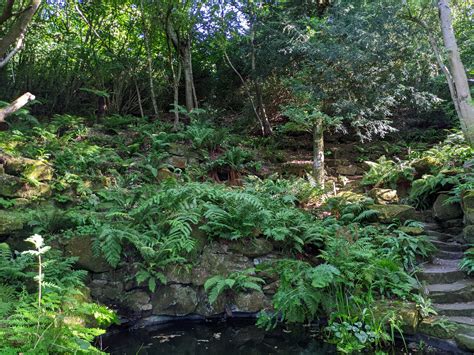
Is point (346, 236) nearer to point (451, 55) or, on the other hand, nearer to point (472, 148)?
point (472, 148)

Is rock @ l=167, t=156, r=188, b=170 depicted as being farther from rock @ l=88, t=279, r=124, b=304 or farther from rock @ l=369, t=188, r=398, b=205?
rock @ l=369, t=188, r=398, b=205

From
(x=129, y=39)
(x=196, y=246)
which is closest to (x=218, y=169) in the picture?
(x=196, y=246)

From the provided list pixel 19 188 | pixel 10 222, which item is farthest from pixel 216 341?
pixel 19 188

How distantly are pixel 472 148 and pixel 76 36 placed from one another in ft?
35.8

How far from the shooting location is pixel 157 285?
5098 millimetres

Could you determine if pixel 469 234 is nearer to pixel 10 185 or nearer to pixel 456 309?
pixel 456 309

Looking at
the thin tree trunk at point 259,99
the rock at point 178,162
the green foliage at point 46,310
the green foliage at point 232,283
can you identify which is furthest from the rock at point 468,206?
the thin tree trunk at point 259,99

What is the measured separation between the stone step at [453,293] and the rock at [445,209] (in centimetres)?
168

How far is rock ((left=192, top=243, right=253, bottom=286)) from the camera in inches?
208

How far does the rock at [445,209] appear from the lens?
628cm

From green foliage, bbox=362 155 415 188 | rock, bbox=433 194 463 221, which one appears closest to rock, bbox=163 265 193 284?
rock, bbox=433 194 463 221

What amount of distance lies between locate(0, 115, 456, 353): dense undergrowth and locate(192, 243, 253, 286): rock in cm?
16

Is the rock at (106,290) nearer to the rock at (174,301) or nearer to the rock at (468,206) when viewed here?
the rock at (174,301)

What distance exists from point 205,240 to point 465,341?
11.8 ft
